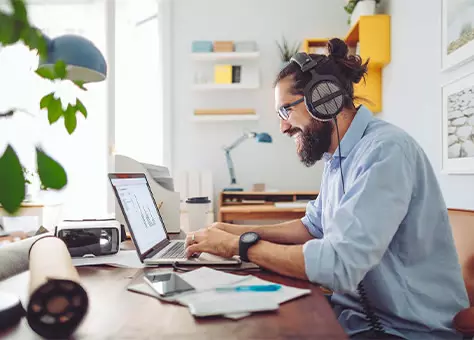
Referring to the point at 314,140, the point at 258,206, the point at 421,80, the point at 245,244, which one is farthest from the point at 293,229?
the point at 258,206

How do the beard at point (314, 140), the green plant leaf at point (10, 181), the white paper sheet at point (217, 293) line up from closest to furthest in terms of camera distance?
the green plant leaf at point (10, 181), the white paper sheet at point (217, 293), the beard at point (314, 140)

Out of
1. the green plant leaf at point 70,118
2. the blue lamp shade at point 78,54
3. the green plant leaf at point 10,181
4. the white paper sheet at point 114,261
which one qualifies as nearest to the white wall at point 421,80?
the white paper sheet at point 114,261

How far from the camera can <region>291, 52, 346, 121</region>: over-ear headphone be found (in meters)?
1.29

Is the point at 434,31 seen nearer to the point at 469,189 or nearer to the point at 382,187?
the point at 469,189

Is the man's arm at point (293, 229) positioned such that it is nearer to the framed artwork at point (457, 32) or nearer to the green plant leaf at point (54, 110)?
the framed artwork at point (457, 32)

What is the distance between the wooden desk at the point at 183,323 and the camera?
719mm

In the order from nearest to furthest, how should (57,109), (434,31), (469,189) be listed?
1. (57,109)
2. (469,189)
3. (434,31)

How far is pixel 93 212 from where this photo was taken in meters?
3.45

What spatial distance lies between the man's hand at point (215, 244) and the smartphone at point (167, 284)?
212mm

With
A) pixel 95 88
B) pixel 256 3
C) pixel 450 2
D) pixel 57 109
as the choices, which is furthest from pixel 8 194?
pixel 256 3

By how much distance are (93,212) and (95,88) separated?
3.03ft

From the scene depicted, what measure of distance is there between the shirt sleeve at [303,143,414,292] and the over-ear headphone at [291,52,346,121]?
26 cm

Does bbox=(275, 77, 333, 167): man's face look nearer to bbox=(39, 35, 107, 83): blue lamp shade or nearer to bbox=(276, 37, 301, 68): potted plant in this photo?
bbox=(39, 35, 107, 83): blue lamp shade

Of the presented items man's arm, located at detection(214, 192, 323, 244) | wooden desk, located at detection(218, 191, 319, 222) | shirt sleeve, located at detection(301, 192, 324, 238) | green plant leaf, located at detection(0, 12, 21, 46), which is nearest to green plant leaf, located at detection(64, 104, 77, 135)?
green plant leaf, located at detection(0, 12, 21, 46)
